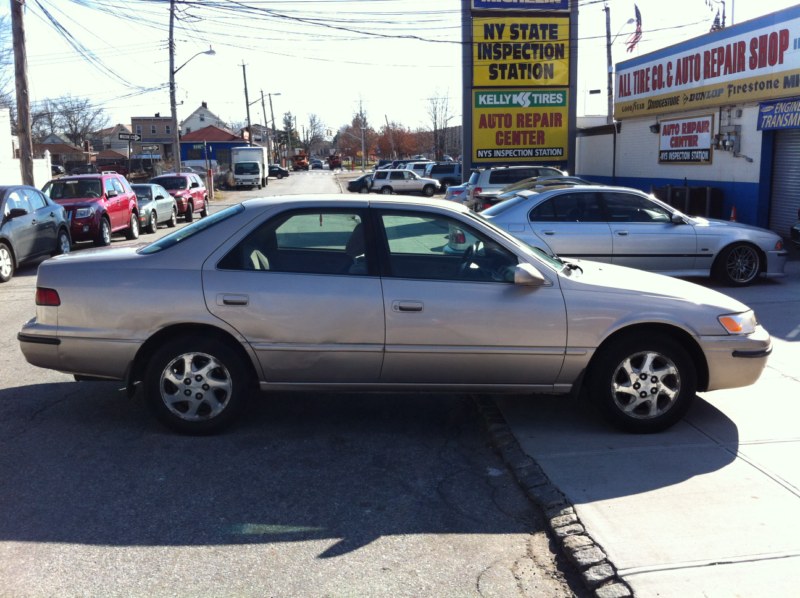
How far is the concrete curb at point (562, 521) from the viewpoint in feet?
11.7

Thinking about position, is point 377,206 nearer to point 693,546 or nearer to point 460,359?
point 460,359

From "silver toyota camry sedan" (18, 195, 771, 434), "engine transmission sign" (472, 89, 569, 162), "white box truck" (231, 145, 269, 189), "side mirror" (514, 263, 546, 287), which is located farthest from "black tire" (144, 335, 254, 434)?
"white box truck" (231, 145, 269, 189)

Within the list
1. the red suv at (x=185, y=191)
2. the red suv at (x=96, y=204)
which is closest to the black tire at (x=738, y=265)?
the red suv at (x=96, y=204)

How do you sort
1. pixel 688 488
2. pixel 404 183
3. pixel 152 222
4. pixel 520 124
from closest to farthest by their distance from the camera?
pixel 688 488, pixel 152 222, pixel 520 124, pixel 404 183

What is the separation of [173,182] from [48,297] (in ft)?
78.2

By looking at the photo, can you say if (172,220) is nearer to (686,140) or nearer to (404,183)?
(686,140)

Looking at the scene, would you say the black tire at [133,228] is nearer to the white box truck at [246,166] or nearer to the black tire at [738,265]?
the black tire at [738,265]

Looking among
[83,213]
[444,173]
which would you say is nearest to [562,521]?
[83,213]

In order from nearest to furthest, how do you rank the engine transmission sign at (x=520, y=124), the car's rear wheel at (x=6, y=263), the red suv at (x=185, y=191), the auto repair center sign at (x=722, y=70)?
the car's rear wheel at (x=6, y=263), the auto repair center sign at (x=722, y=70), the engine transmission sign at (x=520, y=124), the red suv at (x=185, y=191)

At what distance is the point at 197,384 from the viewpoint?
206 inches

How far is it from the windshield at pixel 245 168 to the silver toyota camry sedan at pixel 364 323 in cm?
5520

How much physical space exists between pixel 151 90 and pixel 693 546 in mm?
43127

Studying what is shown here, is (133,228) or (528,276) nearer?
(528,276)

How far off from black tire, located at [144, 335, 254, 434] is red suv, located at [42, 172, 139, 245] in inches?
520
